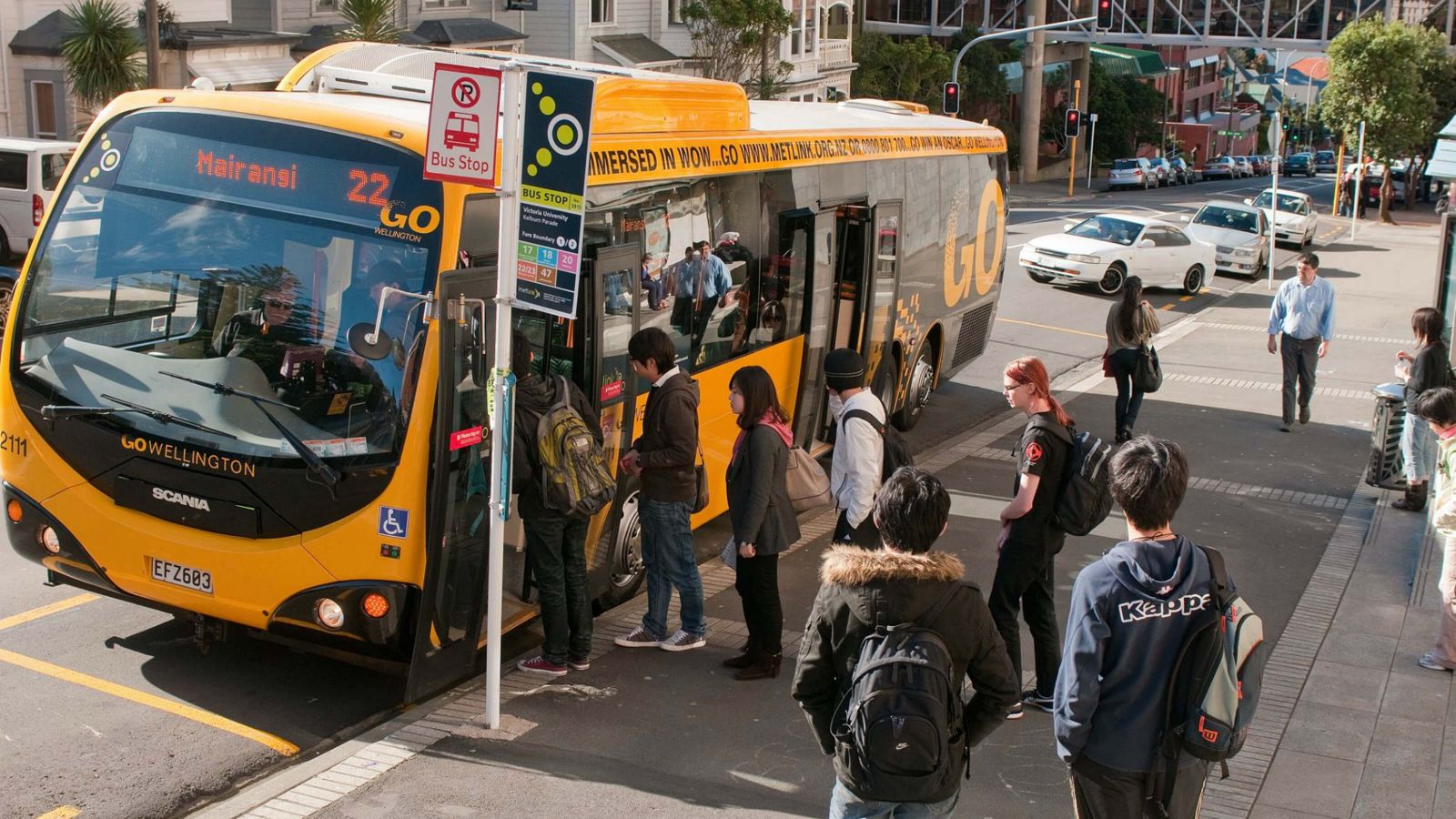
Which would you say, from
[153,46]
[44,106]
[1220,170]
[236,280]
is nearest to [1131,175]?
[1220,170]

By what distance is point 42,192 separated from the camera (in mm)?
19719

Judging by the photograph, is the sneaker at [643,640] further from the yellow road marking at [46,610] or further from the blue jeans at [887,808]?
the blue jeans at [887,808]

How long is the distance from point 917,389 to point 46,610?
28.7ft

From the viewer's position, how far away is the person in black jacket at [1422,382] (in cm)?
1109

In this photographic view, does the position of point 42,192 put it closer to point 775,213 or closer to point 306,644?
point 775,213

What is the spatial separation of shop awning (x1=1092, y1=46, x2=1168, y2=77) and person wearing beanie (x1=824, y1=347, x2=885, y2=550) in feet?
249

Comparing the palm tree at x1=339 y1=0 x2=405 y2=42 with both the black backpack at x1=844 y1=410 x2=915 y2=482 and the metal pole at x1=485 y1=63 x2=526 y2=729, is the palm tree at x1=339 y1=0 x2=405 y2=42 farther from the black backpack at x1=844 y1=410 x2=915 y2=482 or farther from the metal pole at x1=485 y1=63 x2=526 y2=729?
the black backpack at x1=844 y1=410 x2=915 y2=482

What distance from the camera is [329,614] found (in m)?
6.94

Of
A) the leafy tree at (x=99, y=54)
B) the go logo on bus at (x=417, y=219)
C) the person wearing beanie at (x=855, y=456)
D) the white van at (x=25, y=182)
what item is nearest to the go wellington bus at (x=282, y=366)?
the go logo on bus at (x=417, y=219)

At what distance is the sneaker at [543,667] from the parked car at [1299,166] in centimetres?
8822

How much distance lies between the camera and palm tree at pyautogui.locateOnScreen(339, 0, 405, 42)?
28.7 metres

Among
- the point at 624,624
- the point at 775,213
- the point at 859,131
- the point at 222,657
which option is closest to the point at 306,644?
the point at 222,657

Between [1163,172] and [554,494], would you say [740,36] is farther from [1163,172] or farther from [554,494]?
[554,494]

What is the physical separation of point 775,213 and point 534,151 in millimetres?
4109
